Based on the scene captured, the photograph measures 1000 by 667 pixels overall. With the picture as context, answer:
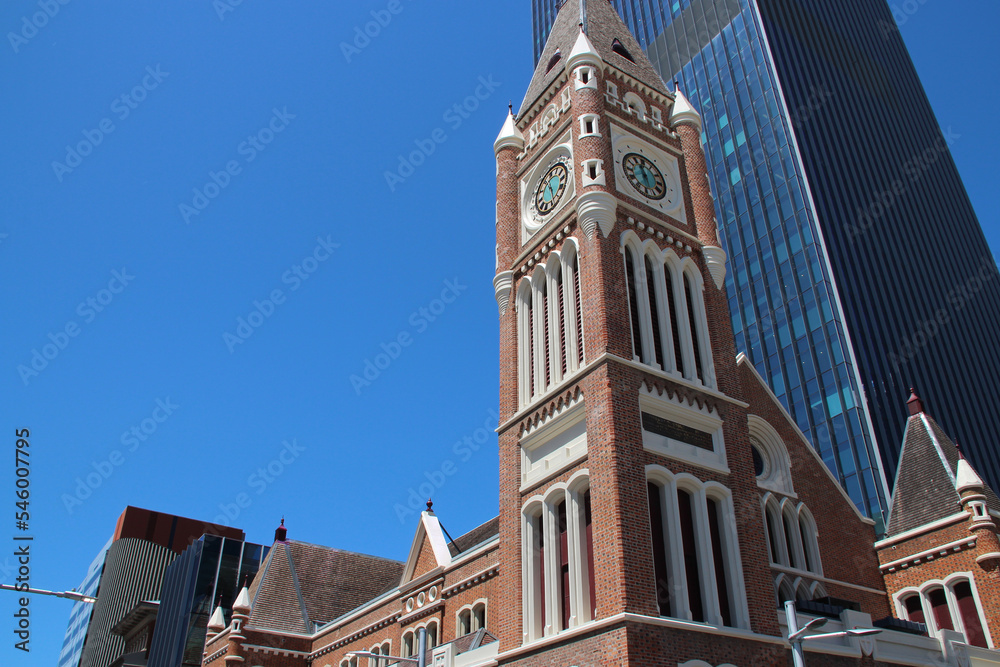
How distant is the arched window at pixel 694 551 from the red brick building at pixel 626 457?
0.06m

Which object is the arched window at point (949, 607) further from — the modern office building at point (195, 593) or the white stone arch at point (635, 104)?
the modern office building at point (195, 593)

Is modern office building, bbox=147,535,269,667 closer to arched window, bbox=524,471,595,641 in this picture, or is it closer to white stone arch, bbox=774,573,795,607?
arched window, bbox=524,471,595,641

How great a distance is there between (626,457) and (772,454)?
37.2 feet

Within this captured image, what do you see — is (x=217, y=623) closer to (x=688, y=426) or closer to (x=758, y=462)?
(x=758, y=462)

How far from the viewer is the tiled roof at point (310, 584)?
142 feet

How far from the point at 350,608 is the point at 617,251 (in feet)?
99.8

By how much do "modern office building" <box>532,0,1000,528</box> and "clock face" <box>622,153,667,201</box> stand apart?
1490 inches

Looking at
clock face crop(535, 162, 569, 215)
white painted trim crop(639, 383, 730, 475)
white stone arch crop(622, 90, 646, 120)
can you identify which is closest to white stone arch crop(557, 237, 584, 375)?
clock face crop(535, 162, 569, 215)

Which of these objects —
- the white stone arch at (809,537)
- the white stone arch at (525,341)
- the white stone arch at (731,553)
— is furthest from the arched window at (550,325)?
the white stone arch at (809,537)

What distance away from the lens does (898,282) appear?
249ft

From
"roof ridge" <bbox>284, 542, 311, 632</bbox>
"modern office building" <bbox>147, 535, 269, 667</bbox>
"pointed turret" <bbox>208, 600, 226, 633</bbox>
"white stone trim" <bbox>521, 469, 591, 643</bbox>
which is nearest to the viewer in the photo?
"white stone trim" <bbox>521, 469, 591, 643</bbox>

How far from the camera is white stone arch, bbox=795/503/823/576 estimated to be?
28.7 metres

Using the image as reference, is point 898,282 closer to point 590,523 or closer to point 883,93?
point 883,93

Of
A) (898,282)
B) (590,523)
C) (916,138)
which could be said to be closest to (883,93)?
(916,138)
